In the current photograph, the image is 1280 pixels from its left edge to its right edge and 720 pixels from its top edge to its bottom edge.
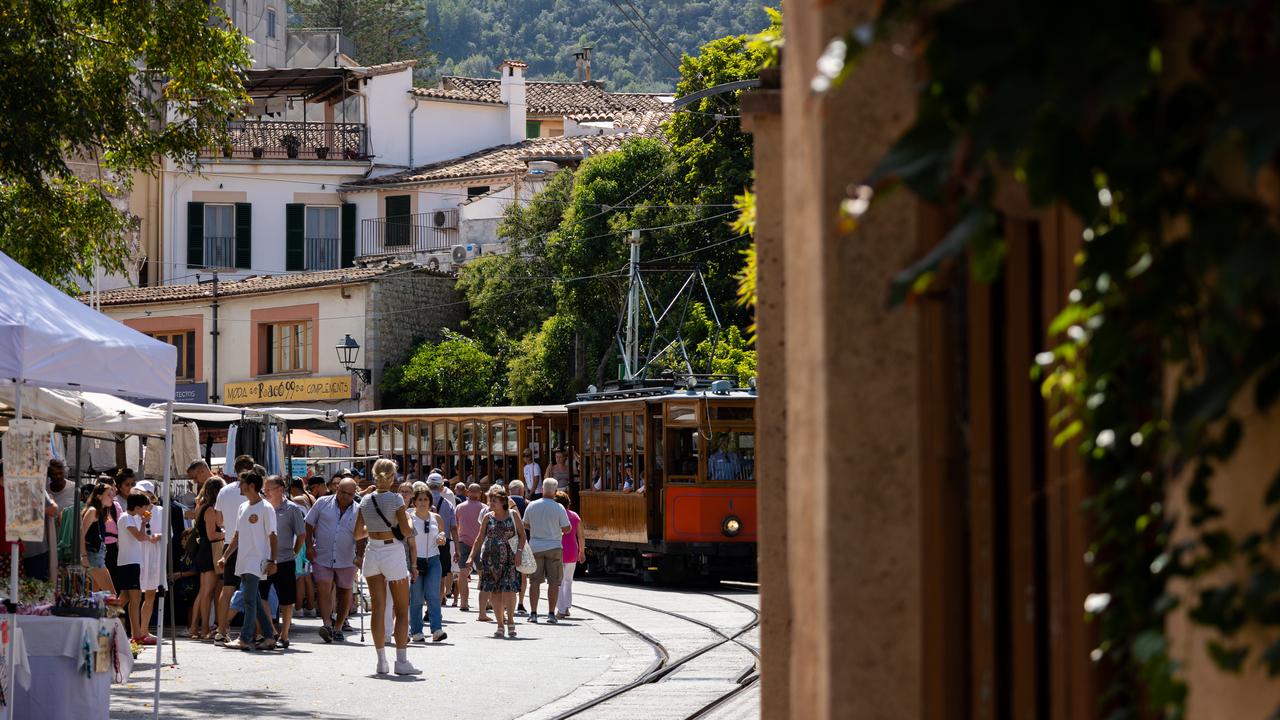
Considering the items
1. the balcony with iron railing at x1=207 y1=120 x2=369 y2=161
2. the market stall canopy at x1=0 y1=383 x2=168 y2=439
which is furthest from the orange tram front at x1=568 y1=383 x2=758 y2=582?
the balcony with iron railing at x1=207 y1=120 x2=369 y2=161

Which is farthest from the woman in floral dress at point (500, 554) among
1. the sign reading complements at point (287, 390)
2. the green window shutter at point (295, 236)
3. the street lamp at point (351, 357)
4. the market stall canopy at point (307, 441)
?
the green window shutter at point (295, 236)

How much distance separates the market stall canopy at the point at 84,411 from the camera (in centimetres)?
1307

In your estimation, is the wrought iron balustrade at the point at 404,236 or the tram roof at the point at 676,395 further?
the wrought iron balustrade at the point at 404,236

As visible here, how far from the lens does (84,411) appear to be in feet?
50.9

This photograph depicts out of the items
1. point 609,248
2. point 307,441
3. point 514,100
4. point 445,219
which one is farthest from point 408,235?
point 307,441

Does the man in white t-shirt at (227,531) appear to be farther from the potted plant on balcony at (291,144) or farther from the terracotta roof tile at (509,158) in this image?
the potted plant on balcony at (291,144)

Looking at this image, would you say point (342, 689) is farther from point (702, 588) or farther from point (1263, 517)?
point (702, 588)

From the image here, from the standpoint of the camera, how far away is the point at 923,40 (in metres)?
2.63

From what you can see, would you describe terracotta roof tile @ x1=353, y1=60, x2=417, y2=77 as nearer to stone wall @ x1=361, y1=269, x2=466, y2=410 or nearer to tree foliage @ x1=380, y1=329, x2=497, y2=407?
stone wall @ x1=361, y1=269, x2=466, y2=410

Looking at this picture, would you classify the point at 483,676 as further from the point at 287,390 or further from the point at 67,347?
the point at 287,390

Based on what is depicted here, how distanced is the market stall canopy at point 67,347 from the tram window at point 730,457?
53.2 feet

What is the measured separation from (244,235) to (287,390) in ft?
30.6

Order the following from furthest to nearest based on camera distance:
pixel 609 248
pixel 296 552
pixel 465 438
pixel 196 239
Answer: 1. pixel 196 239
2. pixel 609 248
3. pixel 465 438
4. pixel 296 552

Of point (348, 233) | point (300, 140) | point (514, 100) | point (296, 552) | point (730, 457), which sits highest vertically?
point (514, 100)
